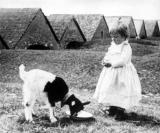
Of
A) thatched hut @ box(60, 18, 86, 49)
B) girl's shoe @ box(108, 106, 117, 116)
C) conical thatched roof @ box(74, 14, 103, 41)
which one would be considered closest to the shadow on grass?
girl's shoe @ box(108, 106, 117, 116)

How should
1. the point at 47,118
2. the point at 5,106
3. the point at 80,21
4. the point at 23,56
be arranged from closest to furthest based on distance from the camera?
the point at 47,118 < the point at 5,106 < the point at 23,56 < the point at 80,21

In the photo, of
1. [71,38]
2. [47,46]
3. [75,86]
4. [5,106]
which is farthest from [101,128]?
[71,38]

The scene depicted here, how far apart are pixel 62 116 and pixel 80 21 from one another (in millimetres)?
35118

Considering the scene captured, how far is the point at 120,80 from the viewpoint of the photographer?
7316mm

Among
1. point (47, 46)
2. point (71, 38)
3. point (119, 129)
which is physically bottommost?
point (119, 129)

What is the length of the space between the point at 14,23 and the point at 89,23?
52.7 feet

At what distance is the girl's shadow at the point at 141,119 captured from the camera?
23.1 ft

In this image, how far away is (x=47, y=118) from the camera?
7012mm

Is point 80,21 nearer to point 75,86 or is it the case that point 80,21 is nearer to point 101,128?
point 75,86

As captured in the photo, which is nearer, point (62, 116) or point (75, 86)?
point (62, 116)

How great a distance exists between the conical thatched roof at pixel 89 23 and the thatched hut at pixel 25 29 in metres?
10.2

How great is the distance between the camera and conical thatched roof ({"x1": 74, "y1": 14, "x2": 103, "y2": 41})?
130ft

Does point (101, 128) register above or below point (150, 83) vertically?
below

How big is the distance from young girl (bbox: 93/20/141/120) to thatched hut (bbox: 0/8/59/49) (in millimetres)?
18589
